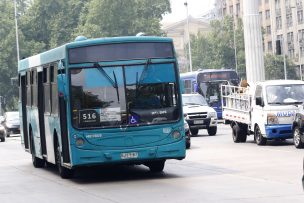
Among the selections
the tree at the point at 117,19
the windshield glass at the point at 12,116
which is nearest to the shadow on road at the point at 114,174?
the windshield glass at the point at 12,116

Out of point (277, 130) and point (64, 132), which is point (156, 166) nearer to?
point (64, 132)

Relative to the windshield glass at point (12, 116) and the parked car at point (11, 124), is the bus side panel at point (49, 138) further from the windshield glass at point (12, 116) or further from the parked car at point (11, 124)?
the windshield glass at point (12, 116)

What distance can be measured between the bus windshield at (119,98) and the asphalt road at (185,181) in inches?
48.4

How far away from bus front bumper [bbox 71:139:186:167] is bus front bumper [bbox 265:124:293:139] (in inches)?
378

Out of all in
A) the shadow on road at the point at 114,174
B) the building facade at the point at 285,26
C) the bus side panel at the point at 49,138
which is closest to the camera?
the shadow on road at the point at 114,174

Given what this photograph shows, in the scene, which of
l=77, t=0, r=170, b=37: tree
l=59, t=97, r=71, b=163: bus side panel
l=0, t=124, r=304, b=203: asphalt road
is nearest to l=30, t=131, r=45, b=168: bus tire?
l=0, t=124, r=304, b=203: asphalt road

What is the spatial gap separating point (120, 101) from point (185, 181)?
205 centimetres

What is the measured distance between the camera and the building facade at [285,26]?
12456 cm

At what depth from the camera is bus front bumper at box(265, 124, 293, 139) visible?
28125 mm

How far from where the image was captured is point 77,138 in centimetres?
1869

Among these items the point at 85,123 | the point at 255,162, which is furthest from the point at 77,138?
the point at 255,162

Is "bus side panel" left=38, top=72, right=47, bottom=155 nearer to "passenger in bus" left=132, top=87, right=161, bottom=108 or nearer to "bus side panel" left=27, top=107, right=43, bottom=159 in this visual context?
"bus side panel" left=27, top=107, right=43, bottom=159

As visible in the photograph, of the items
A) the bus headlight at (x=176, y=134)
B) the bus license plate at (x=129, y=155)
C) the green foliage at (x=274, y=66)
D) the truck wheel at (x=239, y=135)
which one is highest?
the green foliage at (x=274, y=66)

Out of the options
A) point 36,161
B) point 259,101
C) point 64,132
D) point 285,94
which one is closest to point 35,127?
point 36,161
